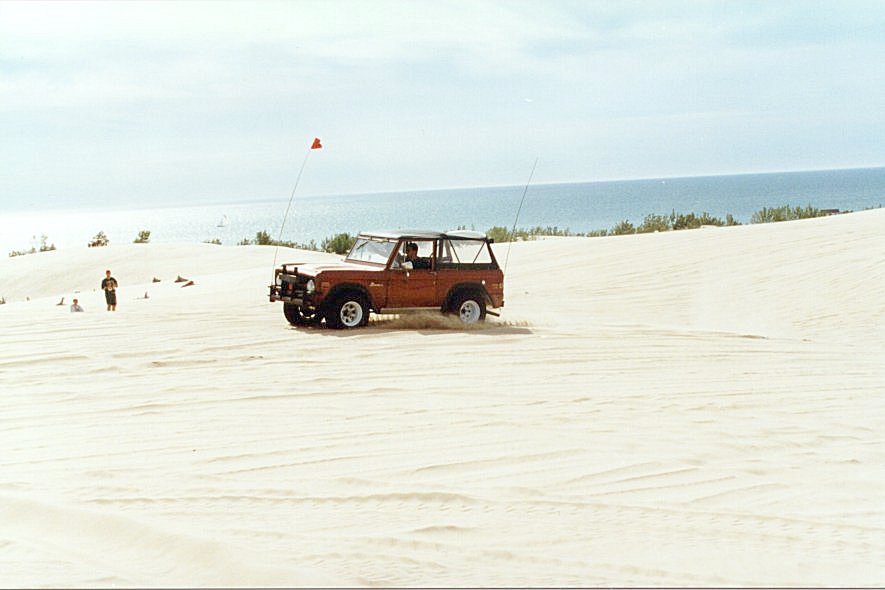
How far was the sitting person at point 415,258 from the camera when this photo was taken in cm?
1288

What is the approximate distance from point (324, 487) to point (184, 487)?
0.85 meters

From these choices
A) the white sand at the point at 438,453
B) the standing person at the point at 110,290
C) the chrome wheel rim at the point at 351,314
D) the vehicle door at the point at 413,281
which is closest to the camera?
the white sand at the point at 438,453

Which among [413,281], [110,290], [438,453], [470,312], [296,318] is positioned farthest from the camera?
[110,290]

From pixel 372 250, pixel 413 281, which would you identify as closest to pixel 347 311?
pixel 413 281

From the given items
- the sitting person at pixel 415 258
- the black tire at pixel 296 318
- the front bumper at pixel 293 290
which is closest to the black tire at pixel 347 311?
the front bumper at pixel 293 290

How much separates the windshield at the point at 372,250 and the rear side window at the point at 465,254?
78cm

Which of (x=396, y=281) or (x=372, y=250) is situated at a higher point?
(x=372, y=250)

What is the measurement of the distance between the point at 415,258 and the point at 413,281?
341mm

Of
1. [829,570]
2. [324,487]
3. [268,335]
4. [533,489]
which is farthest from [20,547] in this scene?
[268,335]

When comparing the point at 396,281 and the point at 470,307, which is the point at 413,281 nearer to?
the point at 396,281

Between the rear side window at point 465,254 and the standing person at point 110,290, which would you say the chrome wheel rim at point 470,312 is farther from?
the standing person at point 110,290

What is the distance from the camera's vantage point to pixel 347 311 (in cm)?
1255

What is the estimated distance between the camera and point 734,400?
27.1 ft

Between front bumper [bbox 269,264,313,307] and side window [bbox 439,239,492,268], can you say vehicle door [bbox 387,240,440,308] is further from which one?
front bumper [bbox 269,264,313,307]
